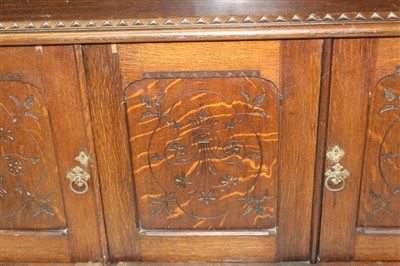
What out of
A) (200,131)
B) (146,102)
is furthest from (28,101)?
(200,131)

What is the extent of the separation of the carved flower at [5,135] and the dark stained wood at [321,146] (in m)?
0.67

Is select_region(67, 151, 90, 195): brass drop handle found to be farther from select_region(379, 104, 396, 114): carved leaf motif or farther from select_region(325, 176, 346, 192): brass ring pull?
select_region(379, 104, 396, 114): carved leaf motif

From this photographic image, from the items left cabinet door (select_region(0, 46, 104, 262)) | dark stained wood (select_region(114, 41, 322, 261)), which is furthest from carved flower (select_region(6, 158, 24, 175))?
dark stained wood (select_region(114, 41, 322, 261))

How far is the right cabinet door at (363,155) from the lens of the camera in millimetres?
973

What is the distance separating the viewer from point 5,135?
1078mm

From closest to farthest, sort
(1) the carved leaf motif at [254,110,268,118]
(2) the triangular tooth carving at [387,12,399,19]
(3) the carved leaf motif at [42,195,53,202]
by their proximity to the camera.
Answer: (2) the triangular tooth carving at [387,12,399,19] < (1) the carved leaf motif at [254,110,268,118] < (3) the carved leaf motif at [42,195,53,202]

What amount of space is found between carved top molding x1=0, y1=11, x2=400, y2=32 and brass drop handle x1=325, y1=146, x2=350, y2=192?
278 mm

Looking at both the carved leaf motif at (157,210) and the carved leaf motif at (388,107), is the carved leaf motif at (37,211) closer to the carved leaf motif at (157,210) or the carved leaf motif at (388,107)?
the carved leaf motif at (157,210)

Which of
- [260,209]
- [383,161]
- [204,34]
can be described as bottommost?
[260,209]

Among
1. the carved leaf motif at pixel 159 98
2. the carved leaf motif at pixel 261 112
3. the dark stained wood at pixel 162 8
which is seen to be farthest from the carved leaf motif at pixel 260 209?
the dark stained wood at pixel 162 8

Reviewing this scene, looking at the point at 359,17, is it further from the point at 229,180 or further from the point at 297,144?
the point at 229,180

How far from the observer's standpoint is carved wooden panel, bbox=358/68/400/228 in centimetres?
100

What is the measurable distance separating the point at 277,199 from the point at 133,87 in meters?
0.41

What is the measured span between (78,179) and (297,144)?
49 cm
